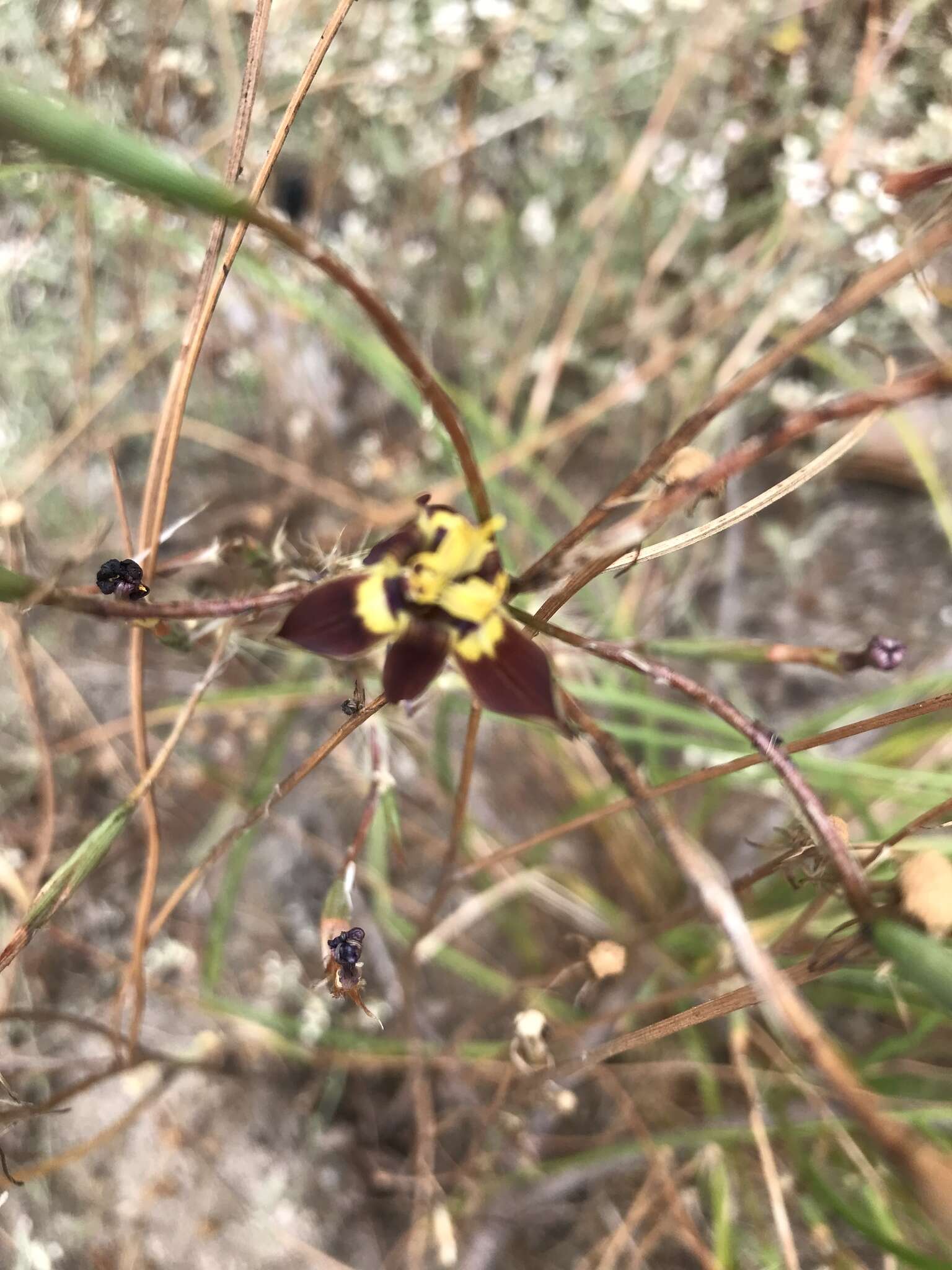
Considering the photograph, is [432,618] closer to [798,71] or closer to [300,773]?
[300,773]

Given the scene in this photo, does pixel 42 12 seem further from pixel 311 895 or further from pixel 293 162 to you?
pixel 311 895

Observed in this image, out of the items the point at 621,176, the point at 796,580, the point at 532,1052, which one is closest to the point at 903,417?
the point at 796,580

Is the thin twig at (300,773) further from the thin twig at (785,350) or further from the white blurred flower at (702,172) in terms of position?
the white blurred flower at (702,172)

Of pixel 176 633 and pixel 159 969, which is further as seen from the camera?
pixel 159 969

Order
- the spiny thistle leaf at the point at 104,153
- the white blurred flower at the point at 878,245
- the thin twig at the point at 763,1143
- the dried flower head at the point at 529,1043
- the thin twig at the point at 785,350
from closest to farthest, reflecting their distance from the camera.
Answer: the spiny thistle leaf at the point at 104,153, the thin twig at the point at 785,350, the dried flower head at the point at 529,1043, the thin twig at the point at 763,1143, the white blurred flower at the point at 878,245

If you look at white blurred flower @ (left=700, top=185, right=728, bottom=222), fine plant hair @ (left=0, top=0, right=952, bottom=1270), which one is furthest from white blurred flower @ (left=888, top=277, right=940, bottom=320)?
white blurred flower @ (left=700, top=185, right=728, bottom=222)

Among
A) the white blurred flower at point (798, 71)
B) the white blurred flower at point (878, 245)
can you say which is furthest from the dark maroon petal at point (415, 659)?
the white blurred flower at point (798, 71)
